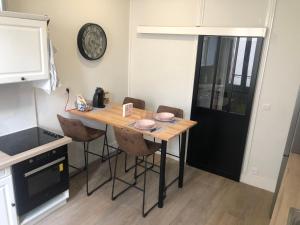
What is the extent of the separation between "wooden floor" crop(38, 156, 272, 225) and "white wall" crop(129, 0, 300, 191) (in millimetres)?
408

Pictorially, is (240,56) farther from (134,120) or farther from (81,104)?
(81,104)

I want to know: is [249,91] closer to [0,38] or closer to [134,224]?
[134,224]

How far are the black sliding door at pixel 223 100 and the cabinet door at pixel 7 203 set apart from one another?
233 cm

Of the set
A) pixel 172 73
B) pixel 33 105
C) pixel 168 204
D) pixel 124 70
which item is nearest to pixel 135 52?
pixel 124 70

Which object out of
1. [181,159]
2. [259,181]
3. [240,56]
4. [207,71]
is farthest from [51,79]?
[259,181]

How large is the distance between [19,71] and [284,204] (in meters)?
2.31

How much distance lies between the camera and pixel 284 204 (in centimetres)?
162

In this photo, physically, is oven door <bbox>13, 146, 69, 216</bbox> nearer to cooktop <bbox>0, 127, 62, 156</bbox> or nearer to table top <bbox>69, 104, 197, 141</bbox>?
cooktop <bbox>0, 127, 62, 156</bbox>

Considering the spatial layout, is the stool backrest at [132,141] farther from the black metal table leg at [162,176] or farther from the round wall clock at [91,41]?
the round wall clock at [91,41]

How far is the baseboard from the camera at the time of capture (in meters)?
3.17

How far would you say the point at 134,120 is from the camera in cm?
287

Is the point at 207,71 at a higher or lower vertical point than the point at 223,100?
higher

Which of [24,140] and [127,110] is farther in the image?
[127,110]

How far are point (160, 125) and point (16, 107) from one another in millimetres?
1516
